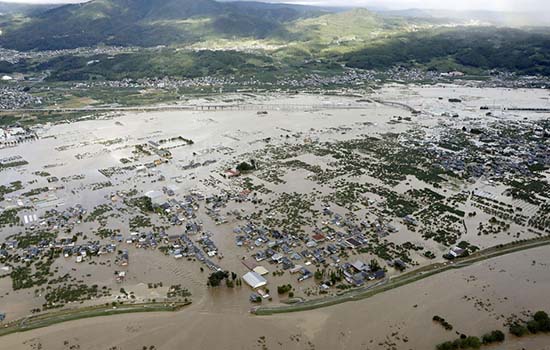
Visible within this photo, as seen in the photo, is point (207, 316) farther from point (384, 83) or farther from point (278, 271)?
point (384, 83)

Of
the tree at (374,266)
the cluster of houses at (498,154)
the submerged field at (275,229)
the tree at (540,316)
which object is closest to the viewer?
the tree at (540,316)

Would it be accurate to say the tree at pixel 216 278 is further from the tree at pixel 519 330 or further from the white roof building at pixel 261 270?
the tree at pixel 519 330

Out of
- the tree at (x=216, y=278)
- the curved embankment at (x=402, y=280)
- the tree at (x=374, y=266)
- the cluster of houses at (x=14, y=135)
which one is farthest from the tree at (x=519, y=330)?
the cluster of houses at (x=14, y=135)

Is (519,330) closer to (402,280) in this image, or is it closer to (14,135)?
(402,280)

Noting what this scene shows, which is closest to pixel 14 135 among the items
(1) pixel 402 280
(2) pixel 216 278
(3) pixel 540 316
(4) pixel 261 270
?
(2) pixel 216 278

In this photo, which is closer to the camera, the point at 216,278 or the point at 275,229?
the point at 216,278

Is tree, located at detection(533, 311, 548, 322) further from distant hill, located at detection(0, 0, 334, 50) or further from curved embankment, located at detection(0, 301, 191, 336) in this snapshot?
distant hill, located at detection(0, 0, 334, 50)
